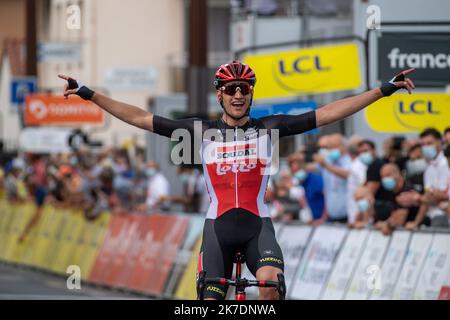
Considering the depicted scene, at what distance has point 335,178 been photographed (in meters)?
17.0

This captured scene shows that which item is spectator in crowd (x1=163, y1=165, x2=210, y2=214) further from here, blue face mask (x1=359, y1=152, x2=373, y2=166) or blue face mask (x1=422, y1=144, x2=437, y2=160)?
blue face mask (x1=422, y1=144, x2=437, y2=160)

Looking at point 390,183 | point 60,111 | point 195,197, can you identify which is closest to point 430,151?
point 390,183

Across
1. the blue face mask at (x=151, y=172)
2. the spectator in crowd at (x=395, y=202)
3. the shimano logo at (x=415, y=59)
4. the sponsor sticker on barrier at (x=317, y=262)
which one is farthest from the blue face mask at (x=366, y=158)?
the blue face mask at (x=151, y=172)

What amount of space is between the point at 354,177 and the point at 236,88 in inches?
282

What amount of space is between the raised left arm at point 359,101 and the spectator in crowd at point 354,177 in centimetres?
668

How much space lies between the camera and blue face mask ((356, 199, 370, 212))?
15.2 m

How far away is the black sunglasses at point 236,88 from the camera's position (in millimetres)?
9570

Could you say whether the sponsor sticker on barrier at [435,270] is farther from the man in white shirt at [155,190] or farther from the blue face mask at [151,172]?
the blue face mask at [151,172]

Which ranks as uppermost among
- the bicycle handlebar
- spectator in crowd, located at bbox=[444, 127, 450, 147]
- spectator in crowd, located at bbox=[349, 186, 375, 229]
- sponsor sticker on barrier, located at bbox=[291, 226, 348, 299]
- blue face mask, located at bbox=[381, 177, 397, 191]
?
spectator in crowd, located at bbox=[444, 127, 450, 147]

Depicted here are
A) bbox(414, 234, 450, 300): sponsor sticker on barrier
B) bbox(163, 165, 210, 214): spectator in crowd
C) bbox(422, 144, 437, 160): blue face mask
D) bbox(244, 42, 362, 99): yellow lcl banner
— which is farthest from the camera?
bbox(163, 165, 210, 214): spectator in crowd

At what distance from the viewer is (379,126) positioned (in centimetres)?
1422

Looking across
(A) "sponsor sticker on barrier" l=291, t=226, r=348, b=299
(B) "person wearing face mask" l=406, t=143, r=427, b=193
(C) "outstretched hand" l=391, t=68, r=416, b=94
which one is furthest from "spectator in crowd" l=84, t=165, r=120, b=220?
(C) "outstretched hand" l=391, t=68, r=416, b=94

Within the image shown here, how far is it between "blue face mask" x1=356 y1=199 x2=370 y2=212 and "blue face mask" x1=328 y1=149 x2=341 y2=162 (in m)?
1.63
